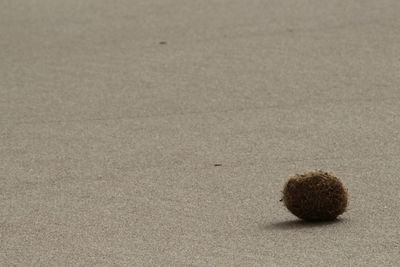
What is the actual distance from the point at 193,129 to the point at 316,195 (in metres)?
4.47

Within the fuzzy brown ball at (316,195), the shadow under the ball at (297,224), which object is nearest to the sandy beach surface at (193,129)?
the shadow under the ball at (297,224)

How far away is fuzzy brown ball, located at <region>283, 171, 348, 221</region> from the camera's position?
24.1ft

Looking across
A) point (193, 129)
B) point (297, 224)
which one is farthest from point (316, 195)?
point (193, 129)

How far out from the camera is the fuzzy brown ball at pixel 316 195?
289 inches

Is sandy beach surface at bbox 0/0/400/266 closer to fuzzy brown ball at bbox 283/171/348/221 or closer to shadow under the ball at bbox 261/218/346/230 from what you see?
shadow under the ball at bbox 261/218/346/230

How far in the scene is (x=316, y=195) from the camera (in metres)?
7.36

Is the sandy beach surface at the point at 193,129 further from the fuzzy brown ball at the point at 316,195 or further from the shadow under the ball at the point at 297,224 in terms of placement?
the fuzzy brown ball at the point at 316,195

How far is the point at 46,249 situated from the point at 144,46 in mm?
8921

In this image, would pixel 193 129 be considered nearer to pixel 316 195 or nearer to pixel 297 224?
pixel 297 224

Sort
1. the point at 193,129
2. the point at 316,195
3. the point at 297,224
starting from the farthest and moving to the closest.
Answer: the point at 193,129
the point at 297,224
the point at 316,195

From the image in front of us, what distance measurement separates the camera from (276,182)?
30.1ft

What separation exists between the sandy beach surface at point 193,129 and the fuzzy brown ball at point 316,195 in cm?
15

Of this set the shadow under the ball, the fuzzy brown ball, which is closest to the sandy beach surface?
the shadow under the ball

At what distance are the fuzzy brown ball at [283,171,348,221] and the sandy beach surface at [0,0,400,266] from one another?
15 centimetres
